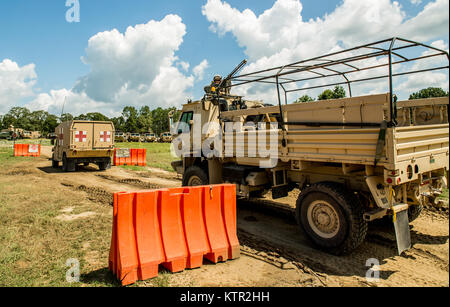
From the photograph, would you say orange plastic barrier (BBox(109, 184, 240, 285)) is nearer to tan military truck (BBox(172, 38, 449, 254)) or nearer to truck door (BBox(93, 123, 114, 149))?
tan military truck (BBox(172, 38, 449, 254))

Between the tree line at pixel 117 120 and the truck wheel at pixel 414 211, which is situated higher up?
the tree line at pixel 117 120

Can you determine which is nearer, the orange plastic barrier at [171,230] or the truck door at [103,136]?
the orange plastic barrier at [171,230]

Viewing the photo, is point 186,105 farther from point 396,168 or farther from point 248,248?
point 396,168

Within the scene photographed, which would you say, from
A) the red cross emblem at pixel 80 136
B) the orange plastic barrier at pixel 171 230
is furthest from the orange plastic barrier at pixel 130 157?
the orange plastic barrier at pixel 171 230

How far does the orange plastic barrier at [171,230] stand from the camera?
141 inches

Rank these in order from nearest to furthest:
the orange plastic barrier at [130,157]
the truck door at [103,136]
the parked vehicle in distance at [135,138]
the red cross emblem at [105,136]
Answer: the truck door at [103,136] < the red cross emblem at [105,136] < the orange plastic barrier at [130,157] < the parked vehicle in distance at [135,138]

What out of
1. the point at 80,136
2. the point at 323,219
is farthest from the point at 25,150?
the point at 323,219

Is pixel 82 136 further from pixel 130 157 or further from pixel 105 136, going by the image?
pixel 130 157

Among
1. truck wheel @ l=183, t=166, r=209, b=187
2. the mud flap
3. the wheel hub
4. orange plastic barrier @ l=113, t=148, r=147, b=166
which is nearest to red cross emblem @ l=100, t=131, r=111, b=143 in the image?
orange plastic barrier @ l=113, t=148, r=147, b=166

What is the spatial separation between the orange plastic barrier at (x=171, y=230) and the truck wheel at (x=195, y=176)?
2.77 metres

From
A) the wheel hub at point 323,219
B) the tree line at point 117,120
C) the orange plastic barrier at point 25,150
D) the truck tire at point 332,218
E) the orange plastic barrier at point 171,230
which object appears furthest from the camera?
the tree line at point 117,120

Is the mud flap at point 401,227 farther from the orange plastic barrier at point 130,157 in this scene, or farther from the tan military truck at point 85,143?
the orange plastic barrier at point 130,157

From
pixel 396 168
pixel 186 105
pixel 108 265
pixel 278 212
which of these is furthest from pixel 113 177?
pixel 396 168

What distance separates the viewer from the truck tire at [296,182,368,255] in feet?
14.2
